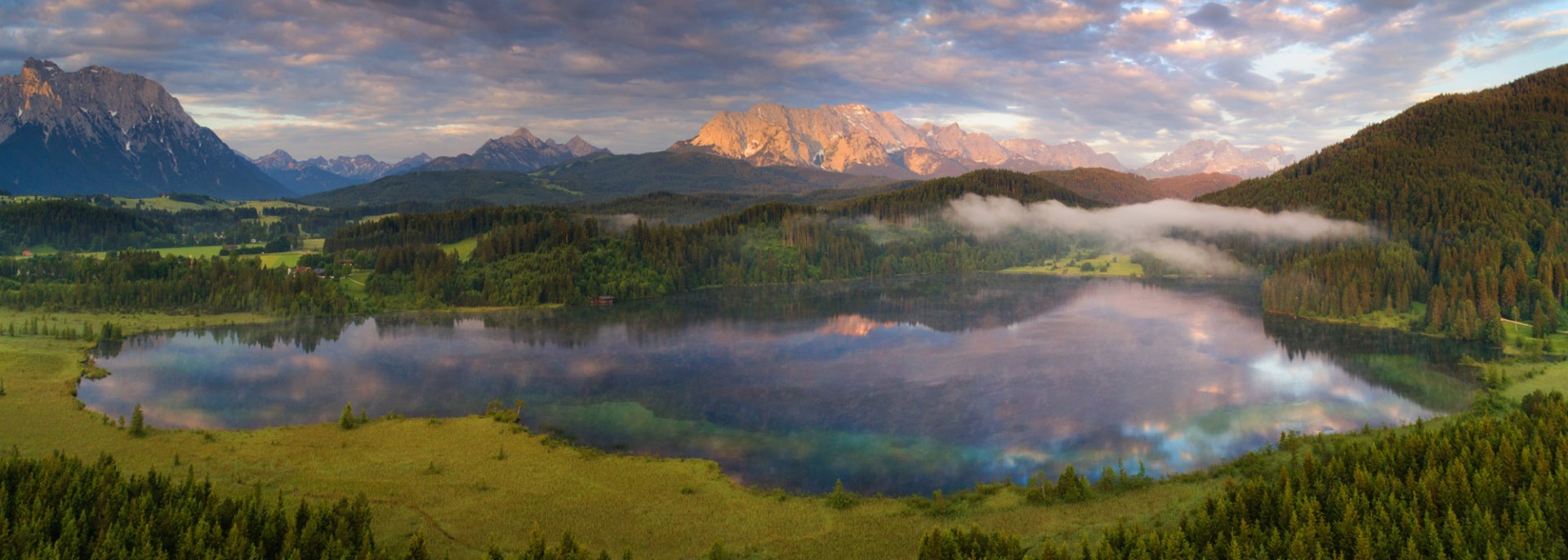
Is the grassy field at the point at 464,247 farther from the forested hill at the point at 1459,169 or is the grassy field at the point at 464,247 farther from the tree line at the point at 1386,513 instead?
the forested hill at the point at 1459,169

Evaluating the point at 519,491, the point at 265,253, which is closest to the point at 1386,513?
the point at 519,491

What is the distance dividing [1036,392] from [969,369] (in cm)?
1024

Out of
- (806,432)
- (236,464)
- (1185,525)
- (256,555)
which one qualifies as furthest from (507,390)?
(1185,525)

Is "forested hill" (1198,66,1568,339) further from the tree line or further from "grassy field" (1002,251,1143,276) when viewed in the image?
the tree line

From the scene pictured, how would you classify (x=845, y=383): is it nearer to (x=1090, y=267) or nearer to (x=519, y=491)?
(x=519, y=491)

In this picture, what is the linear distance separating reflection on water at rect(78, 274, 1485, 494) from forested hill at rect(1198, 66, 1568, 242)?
1801 inches

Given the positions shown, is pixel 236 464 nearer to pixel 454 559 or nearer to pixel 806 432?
pixel 454 559

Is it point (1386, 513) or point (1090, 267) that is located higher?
point (1386, 513)

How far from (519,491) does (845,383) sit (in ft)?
113

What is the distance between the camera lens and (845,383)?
6806 centimetres

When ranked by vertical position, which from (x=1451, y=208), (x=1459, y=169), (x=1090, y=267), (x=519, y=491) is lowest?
(x=519, y=491)

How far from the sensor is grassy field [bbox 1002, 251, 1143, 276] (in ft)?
586

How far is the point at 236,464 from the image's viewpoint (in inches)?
1686

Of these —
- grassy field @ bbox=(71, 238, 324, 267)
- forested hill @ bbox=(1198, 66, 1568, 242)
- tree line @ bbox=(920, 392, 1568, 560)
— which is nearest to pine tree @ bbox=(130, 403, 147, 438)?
tree line @ bbox=(920, 392, 1568, 560)
